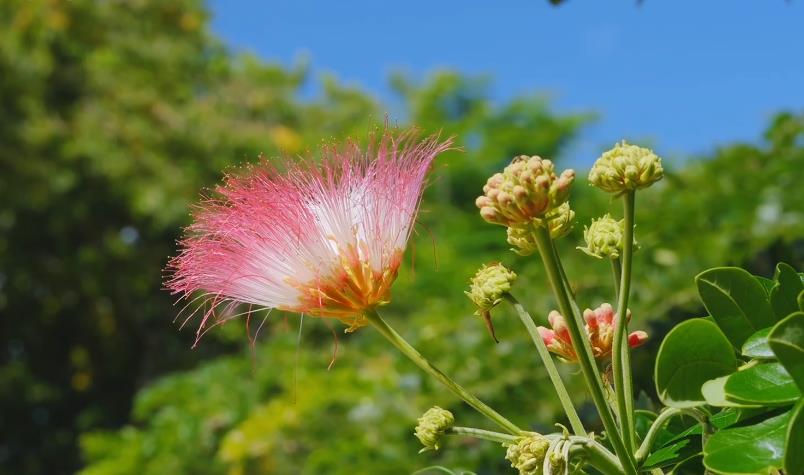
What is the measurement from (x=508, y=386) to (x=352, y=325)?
2.20 meters

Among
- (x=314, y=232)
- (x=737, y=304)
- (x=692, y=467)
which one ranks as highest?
(x=314, y=232)

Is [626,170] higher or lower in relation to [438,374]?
higher

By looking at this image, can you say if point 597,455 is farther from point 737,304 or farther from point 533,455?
point 737,304

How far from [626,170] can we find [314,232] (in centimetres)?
30

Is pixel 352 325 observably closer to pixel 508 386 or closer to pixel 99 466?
pixel 508 386

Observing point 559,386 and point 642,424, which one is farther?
point 642,424

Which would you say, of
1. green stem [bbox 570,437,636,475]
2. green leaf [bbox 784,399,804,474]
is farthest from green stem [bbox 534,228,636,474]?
green leaf [bbox 784,399,804,474]

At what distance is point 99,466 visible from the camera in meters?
4.93

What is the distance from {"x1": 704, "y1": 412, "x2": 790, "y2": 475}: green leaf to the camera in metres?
0.53

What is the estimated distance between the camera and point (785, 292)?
24.3 inches

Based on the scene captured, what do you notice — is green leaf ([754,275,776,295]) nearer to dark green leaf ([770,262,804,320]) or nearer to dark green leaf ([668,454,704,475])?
dark green leaf ([770,262,804,320])

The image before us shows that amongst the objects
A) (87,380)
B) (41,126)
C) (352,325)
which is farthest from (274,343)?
(87,380)

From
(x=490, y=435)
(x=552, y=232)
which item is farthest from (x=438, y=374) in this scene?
(x=552, y=232)

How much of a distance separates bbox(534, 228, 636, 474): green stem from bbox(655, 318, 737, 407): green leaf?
4cm
